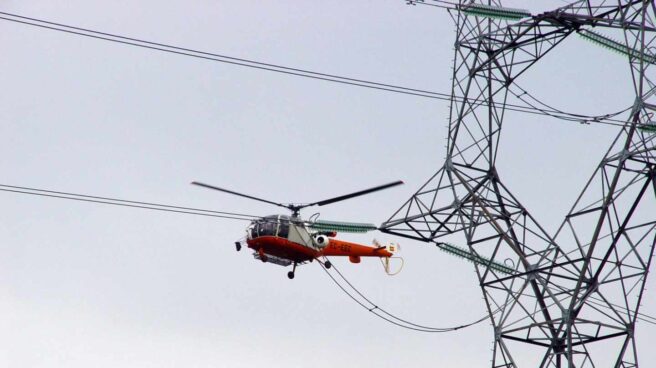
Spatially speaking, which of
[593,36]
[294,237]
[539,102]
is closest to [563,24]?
[593,36]

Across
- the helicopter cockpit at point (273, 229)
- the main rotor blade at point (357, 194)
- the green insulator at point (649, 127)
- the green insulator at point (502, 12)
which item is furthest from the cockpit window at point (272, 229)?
the green insulator at point (649, 127)

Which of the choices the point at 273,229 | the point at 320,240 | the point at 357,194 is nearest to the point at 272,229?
the point at 273,229

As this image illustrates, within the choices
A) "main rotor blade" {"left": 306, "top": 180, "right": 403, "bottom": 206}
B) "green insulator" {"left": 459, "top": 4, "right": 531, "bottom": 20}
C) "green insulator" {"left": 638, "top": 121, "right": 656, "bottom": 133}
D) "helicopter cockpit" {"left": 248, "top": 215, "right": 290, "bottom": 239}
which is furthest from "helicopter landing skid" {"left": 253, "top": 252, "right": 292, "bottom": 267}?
"green insulator" {"left": 638, "top": 121, "right": 656, "bottom": 133}

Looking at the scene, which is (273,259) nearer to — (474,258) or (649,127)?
(474,258)

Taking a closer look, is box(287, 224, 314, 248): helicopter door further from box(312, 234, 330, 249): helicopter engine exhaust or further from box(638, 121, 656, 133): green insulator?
box(638, 121, 656, 133): green insulator

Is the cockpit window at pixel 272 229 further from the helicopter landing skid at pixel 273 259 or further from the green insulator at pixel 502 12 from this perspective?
the green insulator at pixel 502 12

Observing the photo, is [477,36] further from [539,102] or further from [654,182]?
[654,182]
